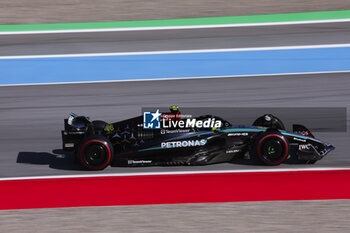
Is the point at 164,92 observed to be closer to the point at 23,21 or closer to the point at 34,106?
the point at 34,106

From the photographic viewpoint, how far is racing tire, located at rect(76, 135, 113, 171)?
7.37 m

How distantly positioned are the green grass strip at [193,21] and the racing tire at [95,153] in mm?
7683

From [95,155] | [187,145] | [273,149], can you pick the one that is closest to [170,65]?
[187,145]

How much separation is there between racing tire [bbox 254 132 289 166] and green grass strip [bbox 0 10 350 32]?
7.73 metres

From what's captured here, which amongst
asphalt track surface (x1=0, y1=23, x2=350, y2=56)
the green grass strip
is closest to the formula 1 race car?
asphalt track surface (x1=0, y1=23, x2=350, y2=56)

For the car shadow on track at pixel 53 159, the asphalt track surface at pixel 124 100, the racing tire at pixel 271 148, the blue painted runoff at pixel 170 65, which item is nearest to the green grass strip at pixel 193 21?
the blue painted runoff at pixel 170 65

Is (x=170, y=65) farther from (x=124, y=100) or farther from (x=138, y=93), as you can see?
(x=124, y=100)

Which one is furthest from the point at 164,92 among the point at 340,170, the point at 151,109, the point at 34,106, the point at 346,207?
the point at 346,207

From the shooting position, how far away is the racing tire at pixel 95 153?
24.2 ft

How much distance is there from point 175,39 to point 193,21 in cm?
150

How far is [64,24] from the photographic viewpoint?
15.0 meters

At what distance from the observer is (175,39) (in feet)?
44.8

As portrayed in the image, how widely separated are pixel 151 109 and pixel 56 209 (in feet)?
13.1

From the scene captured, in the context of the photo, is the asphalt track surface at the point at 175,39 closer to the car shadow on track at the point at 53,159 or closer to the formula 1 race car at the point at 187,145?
the car shadow on track at the point at 53,159
